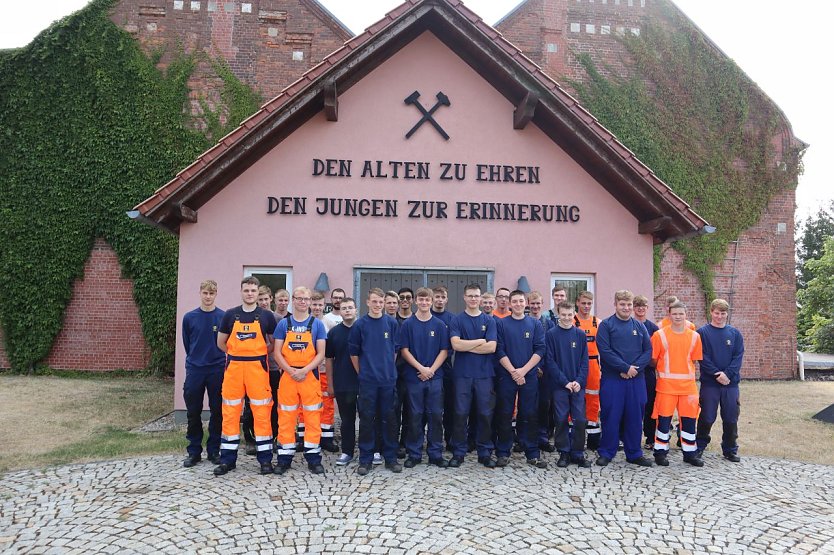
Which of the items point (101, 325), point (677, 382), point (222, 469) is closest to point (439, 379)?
point (222, 469)

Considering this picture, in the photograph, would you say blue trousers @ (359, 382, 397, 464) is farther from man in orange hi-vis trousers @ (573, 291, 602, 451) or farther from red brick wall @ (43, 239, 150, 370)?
→ red brick wall @ (43, 239, 150, 370)

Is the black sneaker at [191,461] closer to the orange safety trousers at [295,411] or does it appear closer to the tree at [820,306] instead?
the orange safety trousers at [295,411]

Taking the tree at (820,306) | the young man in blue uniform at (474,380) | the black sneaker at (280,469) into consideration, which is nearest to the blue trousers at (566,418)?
the young man in blue uniform at (474,380)

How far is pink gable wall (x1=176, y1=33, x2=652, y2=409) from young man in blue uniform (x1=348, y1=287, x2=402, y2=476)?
2.88 metres

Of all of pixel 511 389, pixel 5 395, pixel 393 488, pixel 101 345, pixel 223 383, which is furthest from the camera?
pixel 101 345

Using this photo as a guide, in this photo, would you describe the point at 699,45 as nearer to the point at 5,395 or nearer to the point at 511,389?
the point at 511,389

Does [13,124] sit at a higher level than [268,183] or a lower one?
higher

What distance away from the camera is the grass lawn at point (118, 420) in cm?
634

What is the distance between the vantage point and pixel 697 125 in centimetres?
1438

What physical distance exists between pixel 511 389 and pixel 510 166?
434cm

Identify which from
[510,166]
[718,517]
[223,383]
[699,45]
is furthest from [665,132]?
[223,383]

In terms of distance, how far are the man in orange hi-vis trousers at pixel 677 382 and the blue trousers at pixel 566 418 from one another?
91cm

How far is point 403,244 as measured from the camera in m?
8.54

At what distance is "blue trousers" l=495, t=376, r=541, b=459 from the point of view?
18.9ft
